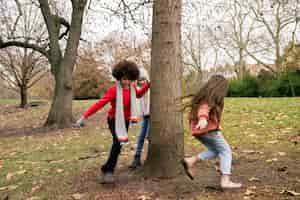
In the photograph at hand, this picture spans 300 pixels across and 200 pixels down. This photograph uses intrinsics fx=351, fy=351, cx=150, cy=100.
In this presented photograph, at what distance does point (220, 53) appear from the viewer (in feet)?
148

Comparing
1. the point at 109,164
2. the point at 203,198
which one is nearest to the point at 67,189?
the point at 109,164

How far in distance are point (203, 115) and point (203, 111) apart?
5cm

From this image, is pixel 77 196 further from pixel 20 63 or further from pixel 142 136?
pixel 20 63

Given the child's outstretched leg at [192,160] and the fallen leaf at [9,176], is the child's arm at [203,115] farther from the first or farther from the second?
the fallen leaf at [9,176]

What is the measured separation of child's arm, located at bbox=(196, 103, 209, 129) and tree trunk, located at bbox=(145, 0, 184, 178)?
0.54 m

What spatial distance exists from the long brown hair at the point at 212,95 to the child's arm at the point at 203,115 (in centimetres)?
6

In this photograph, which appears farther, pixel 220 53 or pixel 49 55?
pixel 220 53

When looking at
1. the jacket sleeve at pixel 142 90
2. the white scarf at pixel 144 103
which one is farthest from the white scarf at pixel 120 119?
the white scarf at pixel 144 103

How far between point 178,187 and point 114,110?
1.22 meters

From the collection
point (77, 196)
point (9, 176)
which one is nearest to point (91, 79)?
point (9, 176)

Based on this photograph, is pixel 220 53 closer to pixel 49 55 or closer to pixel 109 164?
pixel 49 55

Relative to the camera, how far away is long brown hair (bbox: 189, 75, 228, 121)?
12.7 feet

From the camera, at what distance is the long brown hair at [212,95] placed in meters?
3.87

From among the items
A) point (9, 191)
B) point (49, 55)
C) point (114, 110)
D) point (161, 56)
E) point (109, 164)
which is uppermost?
point (49, 55)
